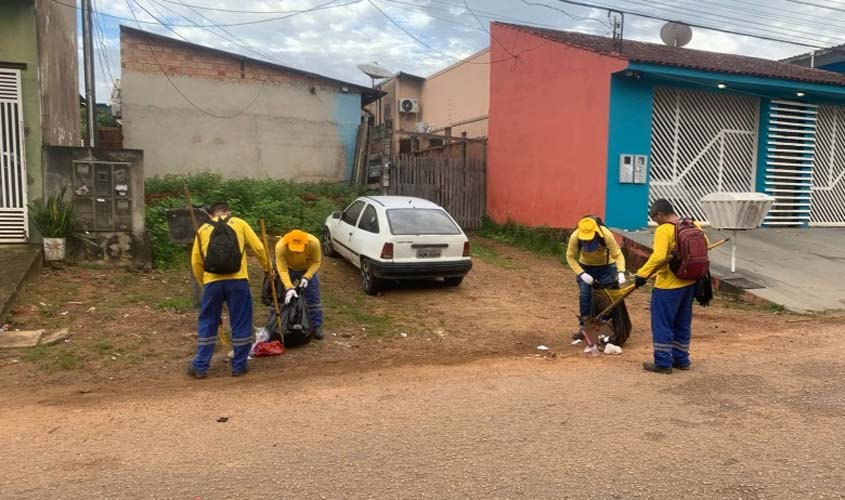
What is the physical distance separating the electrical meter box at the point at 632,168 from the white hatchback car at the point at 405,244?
518 centimetres

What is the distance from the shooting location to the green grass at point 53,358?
5469 millimetres

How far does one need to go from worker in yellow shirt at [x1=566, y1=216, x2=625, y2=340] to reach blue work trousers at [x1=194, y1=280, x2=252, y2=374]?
3.56m

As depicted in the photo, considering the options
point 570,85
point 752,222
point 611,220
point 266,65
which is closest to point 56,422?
point 752,222

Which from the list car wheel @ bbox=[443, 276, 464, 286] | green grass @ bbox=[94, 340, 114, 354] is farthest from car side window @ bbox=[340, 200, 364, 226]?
green grass @ bbox=[94, 340, 114, 354]

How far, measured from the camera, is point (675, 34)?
1648cm

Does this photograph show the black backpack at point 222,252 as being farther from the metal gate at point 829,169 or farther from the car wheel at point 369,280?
the metal gate at point 829,169

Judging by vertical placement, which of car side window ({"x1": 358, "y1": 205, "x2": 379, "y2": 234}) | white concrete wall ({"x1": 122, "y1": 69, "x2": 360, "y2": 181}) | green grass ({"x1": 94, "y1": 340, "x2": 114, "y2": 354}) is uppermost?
white concrete wall ({"x1": 122, "y1": 69, "x2": 360, "y2": 181})

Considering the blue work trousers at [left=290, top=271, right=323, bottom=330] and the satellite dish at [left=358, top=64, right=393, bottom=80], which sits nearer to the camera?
the blue work trousers at [left=290, top=271, right=323, bottom=330]

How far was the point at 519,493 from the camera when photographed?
10.5ft

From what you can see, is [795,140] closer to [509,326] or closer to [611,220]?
[611,220]

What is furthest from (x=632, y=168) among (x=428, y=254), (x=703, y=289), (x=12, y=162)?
(x=12, y=162)

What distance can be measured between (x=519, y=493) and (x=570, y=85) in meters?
12.0

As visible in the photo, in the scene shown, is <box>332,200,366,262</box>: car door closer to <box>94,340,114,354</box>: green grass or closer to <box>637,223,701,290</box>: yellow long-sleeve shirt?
<box>94,340,114,354</box>: green grass

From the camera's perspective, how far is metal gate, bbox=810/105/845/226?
51.0 ft
